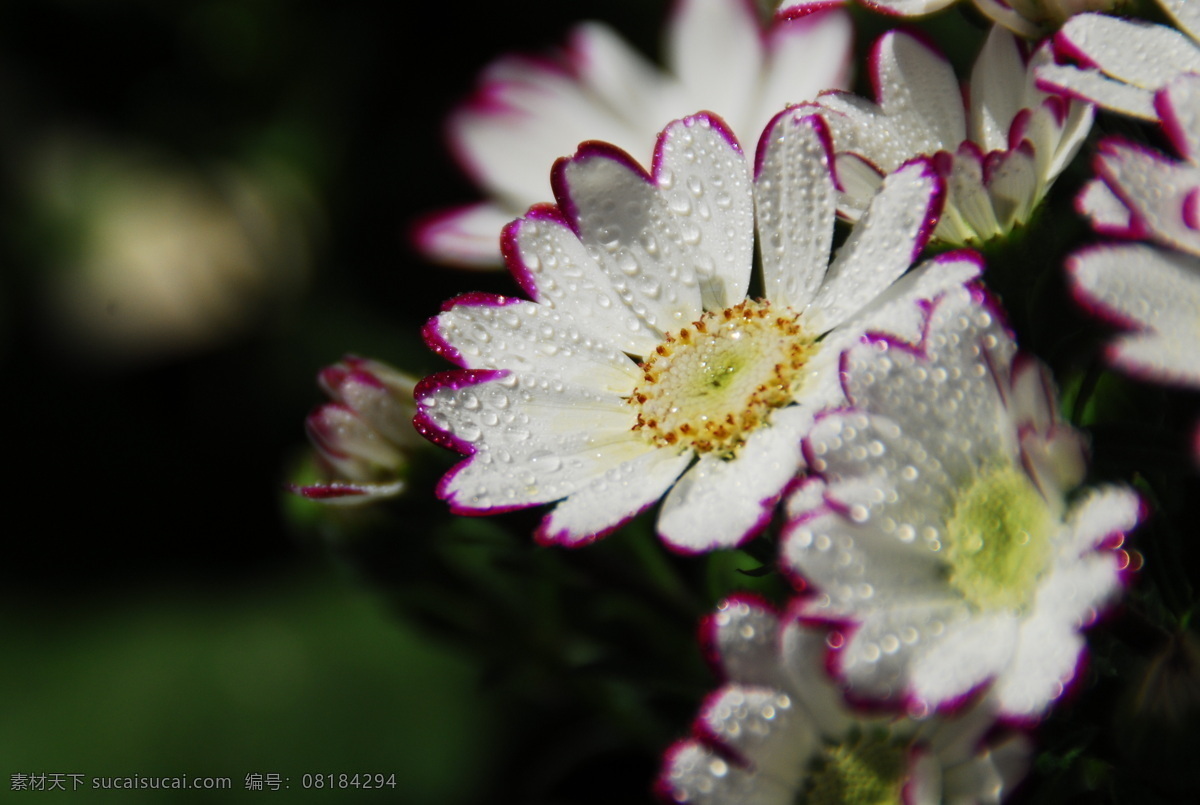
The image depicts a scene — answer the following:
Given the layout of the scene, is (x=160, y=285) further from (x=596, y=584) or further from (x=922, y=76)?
(x=922, y=76)

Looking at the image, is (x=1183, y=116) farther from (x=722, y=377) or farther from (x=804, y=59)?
(x=804, y=59)

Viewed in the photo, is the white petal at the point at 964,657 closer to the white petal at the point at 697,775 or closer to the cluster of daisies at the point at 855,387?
the cluster of daisies at the point at 855,387

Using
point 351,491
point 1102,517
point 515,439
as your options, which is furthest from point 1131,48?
point 351,491

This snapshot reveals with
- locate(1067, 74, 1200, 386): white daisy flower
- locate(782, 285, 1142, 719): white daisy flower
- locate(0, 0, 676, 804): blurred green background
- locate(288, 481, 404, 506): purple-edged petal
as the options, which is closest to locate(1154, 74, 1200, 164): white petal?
locate(1067, 74, 1200, 386): white daisy flower

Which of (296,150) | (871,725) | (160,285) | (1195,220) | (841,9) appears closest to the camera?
(1195,220)

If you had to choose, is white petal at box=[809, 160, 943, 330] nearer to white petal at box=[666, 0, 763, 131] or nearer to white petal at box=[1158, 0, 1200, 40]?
white petal at box=[1158, 0, 1200, 40]

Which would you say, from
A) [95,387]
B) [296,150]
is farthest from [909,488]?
[95,387]
